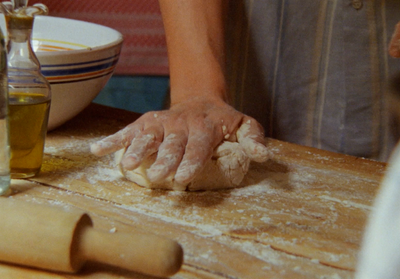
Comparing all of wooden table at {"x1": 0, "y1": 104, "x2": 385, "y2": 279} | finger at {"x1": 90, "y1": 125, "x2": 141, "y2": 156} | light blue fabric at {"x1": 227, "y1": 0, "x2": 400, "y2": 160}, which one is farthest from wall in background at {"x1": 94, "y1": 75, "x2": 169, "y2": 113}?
finger at {"x1": 90, "y1": 125, "x2": 141, "y2": 156}

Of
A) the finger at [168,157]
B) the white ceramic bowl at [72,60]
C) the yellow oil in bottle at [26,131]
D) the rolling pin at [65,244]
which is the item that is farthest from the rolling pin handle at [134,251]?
the white ceramic bowl at [72,60]

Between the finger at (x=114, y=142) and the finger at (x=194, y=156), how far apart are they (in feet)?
0.38

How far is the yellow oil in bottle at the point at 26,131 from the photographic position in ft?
2.71

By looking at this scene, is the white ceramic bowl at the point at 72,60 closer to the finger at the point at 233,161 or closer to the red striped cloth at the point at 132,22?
the finger at the point at 233,161

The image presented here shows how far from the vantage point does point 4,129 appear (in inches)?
30.0

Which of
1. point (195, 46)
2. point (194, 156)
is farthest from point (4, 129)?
point (195, 46)

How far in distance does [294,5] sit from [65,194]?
2.77 feet

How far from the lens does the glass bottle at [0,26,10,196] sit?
732 millimetres

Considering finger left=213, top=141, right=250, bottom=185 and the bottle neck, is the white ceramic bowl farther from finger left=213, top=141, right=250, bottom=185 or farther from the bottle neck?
finger left=213, top=141, right=250, bottom=185

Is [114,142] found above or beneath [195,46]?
beneath

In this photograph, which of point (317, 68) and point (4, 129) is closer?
point (4, 129)

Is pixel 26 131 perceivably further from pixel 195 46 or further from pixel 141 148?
pixel 195 46

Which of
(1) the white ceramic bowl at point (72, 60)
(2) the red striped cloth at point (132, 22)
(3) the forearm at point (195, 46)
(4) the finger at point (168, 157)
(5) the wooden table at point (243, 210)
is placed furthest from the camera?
(2) the red striped cloth at point (132, 22)

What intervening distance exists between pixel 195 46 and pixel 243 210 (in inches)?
20.4
